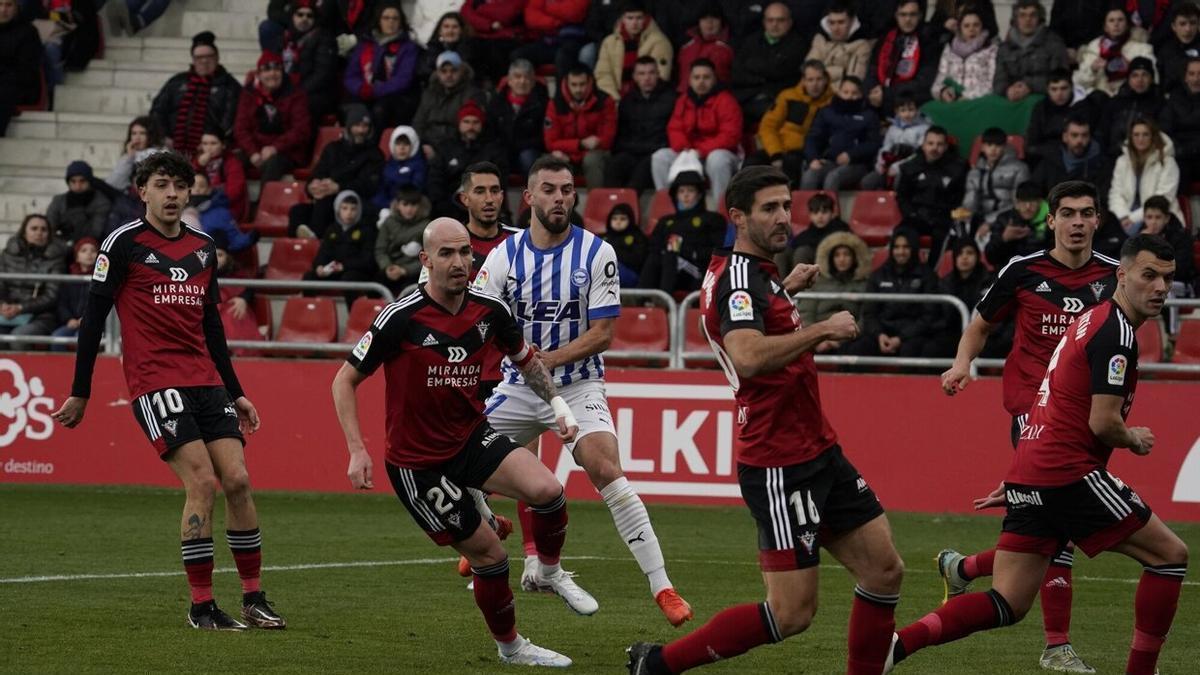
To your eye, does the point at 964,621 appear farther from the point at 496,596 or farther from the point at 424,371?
the point at 424,371

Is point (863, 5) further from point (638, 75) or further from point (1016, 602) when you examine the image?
point (1016, 602)

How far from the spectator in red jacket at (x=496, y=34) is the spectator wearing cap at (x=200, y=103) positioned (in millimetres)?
3138

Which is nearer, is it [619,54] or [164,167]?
[164,167]

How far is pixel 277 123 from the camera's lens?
22.7 metres

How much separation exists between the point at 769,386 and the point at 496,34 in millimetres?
16054

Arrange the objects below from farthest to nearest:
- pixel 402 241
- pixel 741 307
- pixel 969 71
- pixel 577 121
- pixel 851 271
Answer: pixel 577 121 < pixel 969 71 < pixel 402 241 < pixel 851 271 < pixel 741 307

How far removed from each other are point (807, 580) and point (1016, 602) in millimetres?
1250

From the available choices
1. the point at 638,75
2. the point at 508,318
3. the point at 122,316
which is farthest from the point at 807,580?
the point at 638,75

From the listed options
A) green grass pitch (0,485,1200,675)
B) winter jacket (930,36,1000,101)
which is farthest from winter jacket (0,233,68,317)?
winter jacket (930,36,1000,101)

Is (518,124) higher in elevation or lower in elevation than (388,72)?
lower

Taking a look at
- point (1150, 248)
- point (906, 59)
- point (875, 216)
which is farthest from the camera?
point (906, 59)

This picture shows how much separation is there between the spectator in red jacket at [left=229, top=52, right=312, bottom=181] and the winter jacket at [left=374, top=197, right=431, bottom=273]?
3571mm

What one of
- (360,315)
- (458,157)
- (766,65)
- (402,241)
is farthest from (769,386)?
(766,65)

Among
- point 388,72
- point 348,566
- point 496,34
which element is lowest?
point 348,566
